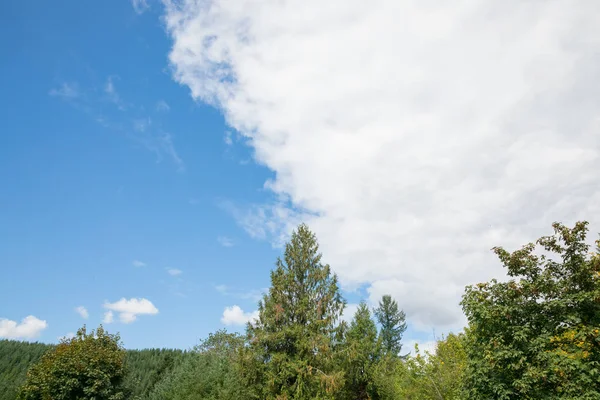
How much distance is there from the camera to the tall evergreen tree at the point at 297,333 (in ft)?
85.1

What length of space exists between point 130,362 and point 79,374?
23.5 m

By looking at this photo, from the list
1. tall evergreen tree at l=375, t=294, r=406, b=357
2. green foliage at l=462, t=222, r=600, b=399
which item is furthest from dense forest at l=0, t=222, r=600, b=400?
tall evergreen tree at l=375, t=294, r=406, b=357

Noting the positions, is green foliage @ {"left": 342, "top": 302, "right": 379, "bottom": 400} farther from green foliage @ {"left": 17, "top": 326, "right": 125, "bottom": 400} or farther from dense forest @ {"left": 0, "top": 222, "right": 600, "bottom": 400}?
green foliage @ {"left": 17, "top": 326, "right": 125, "bottom": 400}

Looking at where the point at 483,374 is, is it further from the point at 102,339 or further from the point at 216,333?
the point at 216,333

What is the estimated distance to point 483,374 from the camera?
17.0m

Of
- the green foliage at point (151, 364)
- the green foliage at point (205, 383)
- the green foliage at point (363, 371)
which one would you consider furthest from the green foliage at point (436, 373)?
the green foliage at point (151, 364)

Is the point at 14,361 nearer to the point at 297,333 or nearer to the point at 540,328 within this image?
the point at 297,333

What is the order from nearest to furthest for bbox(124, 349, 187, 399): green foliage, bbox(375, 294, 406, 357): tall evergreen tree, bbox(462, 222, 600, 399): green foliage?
bbox(462, 222, 600, 399): green foliage < bbox(124, 349, 187, 399): green foliage < bbox(375, 294, 406, 357): tall evergreen tree

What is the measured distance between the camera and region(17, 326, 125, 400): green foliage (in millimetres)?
30484

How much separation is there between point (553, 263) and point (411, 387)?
16.3 m

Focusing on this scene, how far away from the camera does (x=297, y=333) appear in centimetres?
2708

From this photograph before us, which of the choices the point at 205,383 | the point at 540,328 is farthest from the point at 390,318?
the point at 540,328

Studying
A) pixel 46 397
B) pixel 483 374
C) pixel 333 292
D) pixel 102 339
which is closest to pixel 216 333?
pixel 102 339

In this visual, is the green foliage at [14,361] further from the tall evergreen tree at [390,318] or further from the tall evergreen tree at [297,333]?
the tall evergreen tree at [390,318]
